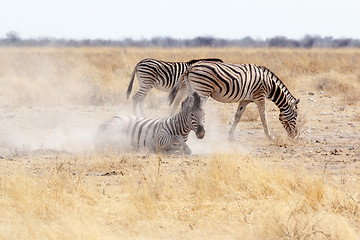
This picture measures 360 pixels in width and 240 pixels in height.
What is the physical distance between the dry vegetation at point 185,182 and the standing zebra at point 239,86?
1.49 ft

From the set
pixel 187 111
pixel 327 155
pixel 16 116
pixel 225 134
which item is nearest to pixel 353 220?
pixel 327 155

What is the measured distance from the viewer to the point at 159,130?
9570mm

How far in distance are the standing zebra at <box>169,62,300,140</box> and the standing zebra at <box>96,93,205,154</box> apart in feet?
4.29

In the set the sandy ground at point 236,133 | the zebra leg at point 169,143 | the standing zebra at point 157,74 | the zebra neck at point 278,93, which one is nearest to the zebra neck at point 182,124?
the zebra leg at point 169,143

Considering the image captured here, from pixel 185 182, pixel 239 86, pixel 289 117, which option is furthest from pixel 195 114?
pixel 289 117

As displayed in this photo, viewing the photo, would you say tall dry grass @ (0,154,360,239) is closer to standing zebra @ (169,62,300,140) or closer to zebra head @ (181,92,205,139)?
zebra head @ (181,92,205,139)

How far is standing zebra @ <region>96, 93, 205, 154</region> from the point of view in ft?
30.7

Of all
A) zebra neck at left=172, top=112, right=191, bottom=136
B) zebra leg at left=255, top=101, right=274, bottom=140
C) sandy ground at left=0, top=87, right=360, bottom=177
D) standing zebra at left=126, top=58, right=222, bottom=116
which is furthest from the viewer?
standing zebra at left=126, top=58, right=222, bottom=116

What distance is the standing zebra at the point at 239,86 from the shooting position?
10992 millimetres

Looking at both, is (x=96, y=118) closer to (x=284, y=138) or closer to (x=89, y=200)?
(x=284, y=138)

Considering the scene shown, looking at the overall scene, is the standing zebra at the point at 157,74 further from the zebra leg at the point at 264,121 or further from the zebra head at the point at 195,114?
the zebra head at the point at 195,114

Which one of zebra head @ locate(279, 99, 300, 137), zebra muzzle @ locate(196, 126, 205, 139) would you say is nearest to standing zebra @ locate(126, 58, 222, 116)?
zebra head @ locate(279, 99, 300, 137)

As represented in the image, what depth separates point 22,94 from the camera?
642 inches

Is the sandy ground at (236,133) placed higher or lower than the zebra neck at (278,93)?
lower
